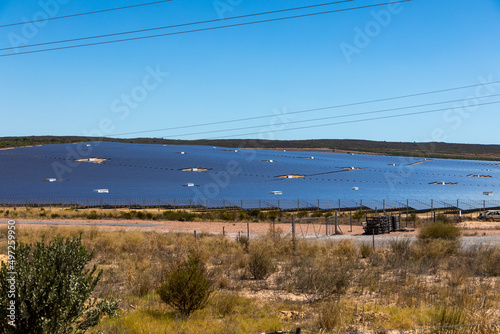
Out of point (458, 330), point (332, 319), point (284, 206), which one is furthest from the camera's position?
point (284, 206)

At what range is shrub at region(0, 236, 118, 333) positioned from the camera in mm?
7066

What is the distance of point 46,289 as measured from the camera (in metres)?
7.21

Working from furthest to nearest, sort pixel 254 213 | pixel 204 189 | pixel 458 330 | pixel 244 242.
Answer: pixel 204 189, pixel 254 213, pixel 244 242, pixel 458 330

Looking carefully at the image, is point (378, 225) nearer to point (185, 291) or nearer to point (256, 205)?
point (185, 291)

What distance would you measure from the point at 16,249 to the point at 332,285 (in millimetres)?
9177

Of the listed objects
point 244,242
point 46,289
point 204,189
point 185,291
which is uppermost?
point 204,189

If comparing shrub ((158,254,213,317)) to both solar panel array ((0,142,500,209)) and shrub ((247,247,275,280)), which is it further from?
solar panel array ((0,142,500,209))

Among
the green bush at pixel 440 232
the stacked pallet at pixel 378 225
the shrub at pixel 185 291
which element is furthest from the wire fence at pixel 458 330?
the stacked pallet at pixel 378 225

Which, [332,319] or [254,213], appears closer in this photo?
[332,319]

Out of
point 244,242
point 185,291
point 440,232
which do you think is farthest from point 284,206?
point 185,291

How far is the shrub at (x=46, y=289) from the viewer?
7066 mm

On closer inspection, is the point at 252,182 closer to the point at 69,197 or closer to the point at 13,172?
the point at 69,197

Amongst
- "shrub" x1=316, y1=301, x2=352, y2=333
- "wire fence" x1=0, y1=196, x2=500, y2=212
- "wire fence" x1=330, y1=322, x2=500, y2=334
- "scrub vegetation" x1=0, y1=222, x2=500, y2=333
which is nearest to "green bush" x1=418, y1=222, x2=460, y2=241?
"scrub vegetation" x1=0, y1=222, x2=500, y2=333

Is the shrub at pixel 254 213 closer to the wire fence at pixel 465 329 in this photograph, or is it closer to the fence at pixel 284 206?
the fence at pixel 284 206
